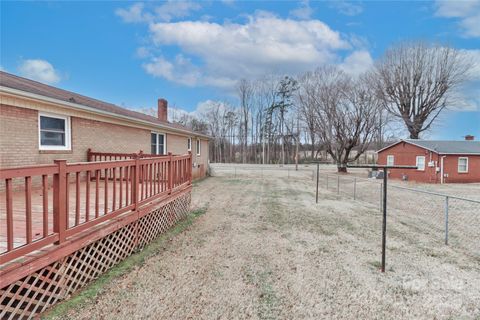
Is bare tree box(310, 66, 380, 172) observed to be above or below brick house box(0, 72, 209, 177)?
above

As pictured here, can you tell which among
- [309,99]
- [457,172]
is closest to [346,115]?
[309,99]

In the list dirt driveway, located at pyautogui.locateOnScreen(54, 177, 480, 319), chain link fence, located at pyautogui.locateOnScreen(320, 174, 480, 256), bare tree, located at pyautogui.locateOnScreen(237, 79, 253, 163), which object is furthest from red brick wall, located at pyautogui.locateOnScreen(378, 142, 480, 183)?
bare tree, located at pyautogui.locateOnScreen(237, 79, 253, 163)

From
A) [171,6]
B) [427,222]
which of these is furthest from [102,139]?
[427,222]

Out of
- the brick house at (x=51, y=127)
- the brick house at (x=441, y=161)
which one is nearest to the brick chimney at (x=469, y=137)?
the brick house at (x=441, y=161)

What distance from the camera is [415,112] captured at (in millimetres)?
25547

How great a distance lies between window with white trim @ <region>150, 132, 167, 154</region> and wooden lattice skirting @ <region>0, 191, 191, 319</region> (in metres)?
7.28

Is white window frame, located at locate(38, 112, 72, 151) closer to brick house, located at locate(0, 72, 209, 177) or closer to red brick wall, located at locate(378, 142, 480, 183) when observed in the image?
brick house, located at locate(0, 72, 209, 177)

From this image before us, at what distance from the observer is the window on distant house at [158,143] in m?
11.8

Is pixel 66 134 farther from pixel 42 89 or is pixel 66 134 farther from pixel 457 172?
pixel 457 172

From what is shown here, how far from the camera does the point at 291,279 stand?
3.45 m

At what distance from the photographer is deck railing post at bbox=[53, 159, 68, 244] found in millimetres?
2682

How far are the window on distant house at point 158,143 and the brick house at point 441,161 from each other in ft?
57.3

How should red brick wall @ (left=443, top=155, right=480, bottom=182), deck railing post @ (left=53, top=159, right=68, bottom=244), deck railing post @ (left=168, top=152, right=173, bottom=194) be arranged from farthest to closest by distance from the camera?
red brick wall @ (left=443, top=155, right=480, bottom=182)
deck railing post @ (left=168, top=152, right=173, bottom=194)
deck railing post @ (left=53, top=159, right=68, bottom=244)

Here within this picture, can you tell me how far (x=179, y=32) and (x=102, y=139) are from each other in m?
10.9
